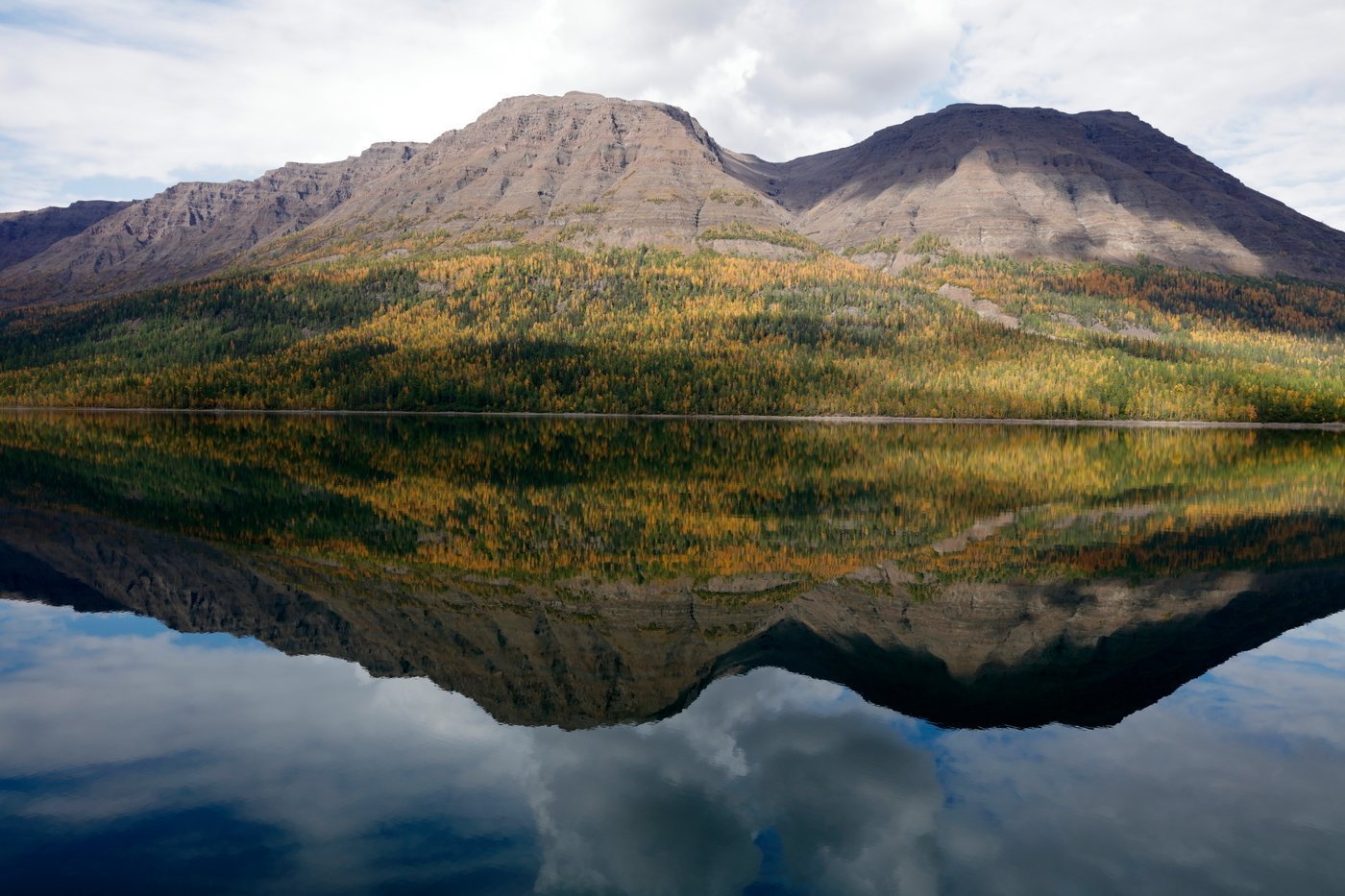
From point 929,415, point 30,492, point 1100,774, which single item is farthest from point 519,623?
point 929,415

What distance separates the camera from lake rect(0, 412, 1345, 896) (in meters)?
12.7

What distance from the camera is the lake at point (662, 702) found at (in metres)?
12.7

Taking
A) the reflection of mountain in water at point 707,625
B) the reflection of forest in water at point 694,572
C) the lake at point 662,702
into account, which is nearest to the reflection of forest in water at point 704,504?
the reflection of forest in water at point 694,572

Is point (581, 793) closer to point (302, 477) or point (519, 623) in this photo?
point (519, 623)

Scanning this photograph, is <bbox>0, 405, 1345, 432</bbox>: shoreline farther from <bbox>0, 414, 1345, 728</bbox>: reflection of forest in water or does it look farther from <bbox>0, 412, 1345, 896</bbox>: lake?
<bbox>0, 412, 1345, 896</bbox>: lake

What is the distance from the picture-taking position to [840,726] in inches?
675

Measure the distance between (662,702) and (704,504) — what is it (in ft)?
91.4

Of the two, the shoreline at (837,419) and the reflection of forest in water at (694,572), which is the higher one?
the reflection of forest in water at (694,572)

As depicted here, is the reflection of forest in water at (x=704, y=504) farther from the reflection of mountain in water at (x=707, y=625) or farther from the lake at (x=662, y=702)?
the reflection of mountain in water at (x=707, y=625)

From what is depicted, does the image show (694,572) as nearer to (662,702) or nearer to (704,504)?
(662,702)

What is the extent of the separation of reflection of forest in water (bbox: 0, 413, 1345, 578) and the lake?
48cm

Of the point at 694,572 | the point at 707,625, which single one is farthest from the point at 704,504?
the point at 707,625

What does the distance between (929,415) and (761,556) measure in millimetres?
160461

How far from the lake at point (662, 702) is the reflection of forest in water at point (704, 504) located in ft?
1.57
